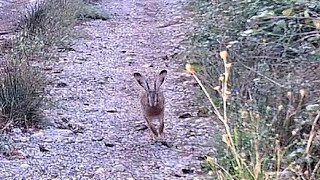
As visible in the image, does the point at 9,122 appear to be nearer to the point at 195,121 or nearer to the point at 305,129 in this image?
the point at 195,121

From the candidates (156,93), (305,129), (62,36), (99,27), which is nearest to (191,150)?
(156,93)

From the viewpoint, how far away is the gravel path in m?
5.36

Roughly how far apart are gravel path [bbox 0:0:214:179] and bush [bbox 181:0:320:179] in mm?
339

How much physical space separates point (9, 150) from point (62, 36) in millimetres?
4802

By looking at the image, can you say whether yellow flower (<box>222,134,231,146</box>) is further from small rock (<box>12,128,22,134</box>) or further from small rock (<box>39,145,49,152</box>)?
small rock (<box>12,128,22,134</box>)

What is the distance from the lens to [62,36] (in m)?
10.3

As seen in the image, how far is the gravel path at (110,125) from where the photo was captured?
17.6ft

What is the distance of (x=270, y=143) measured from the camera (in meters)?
4.77

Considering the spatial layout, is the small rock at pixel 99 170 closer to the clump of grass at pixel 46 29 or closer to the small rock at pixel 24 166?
the small rock at pixel 24 166

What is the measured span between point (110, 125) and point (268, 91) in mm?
1508

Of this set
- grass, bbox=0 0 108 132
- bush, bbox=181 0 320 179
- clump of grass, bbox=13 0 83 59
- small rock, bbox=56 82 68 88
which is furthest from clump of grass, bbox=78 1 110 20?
bush, bbox=181 0 320 179

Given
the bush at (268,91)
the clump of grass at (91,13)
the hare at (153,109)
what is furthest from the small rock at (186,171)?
the clump of grass at (91,13)

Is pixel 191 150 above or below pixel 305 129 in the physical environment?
below

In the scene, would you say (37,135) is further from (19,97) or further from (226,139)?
(226,139)
